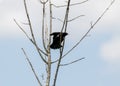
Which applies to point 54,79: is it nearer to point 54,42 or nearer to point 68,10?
point 54,42

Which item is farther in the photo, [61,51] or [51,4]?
[51,4]

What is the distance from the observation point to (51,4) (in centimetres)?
464

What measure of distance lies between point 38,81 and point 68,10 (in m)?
0.97

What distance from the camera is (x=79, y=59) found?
15.1 ft

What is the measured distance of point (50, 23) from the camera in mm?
4527

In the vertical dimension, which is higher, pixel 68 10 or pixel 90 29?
pixel 68 10

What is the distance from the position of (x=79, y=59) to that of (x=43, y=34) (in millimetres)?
633

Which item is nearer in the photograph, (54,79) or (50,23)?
(54,79)

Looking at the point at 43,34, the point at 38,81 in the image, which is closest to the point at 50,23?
the point at 43,34

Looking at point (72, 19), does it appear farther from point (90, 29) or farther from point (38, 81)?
point (38, 81)

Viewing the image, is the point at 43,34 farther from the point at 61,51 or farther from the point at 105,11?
the point at 105,11

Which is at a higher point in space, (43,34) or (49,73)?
(43,34)

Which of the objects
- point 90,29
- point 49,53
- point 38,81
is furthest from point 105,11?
point 38,81

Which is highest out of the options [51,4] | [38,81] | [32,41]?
[51,4]
